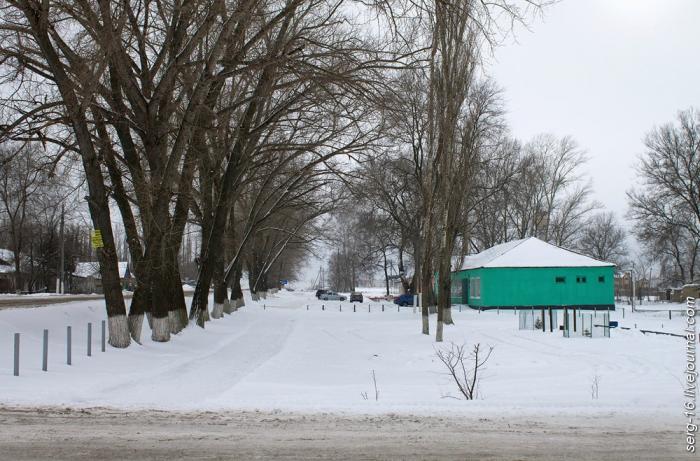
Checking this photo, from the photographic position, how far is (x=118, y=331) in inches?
575

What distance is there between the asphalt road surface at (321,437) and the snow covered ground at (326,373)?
0.64 meters

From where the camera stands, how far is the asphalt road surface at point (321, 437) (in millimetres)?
5871

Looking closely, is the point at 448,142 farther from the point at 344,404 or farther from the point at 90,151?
the point at 344,404

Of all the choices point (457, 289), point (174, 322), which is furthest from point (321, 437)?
point (457, 289)

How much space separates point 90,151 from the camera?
14117mm

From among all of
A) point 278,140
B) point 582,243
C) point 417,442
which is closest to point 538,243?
point 278,140

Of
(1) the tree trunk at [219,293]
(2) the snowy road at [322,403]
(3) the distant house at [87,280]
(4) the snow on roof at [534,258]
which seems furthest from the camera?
(3) the distant house at [87,280]

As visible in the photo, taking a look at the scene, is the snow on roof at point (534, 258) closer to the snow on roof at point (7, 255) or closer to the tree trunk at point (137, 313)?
the tree trunk at point (137, 313)

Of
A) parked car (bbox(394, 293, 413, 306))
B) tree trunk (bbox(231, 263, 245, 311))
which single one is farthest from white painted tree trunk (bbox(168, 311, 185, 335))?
parked car (bbox(394, 293, 413, 306))

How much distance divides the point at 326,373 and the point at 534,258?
3143 centimetres

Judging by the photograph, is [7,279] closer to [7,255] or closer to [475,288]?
[7,255]

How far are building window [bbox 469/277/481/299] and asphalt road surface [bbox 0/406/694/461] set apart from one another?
36.7 m

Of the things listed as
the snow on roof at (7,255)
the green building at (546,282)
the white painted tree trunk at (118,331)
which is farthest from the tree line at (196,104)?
the snow on roof at (7,255)

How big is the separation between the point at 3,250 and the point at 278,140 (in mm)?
59254
